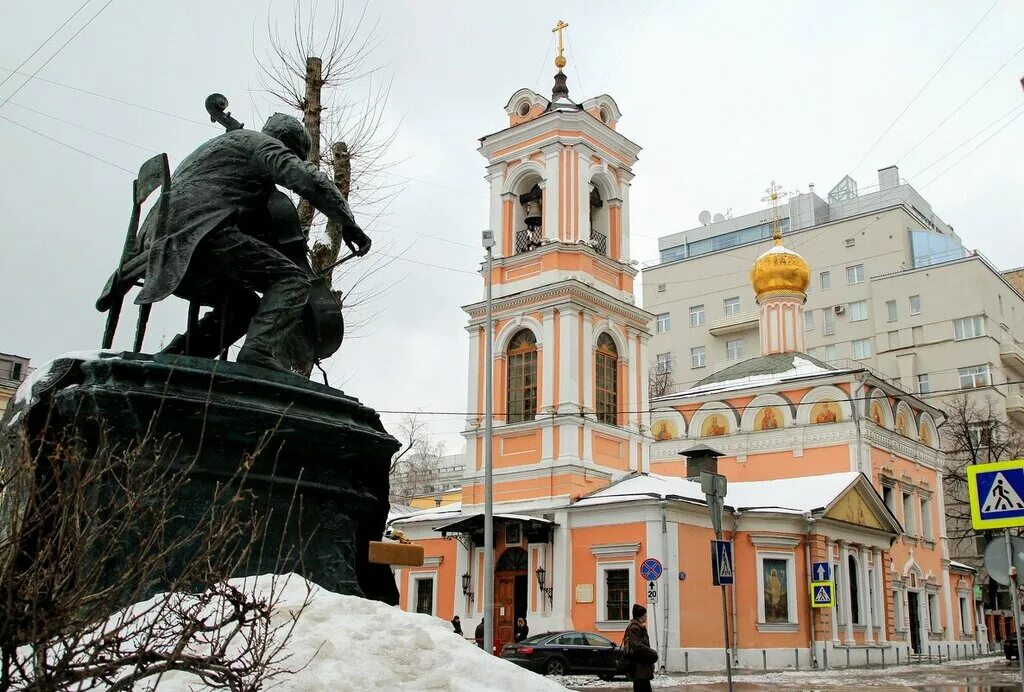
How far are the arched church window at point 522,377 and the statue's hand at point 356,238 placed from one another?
23060mm

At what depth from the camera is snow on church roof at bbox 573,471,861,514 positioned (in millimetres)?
26078

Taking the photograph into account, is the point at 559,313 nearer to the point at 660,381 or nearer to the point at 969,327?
the point at 660,381

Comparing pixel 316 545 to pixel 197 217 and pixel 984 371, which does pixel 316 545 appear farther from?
pixel 984 371

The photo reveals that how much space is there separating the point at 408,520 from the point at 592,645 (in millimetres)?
10745

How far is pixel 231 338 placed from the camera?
20.1 ft

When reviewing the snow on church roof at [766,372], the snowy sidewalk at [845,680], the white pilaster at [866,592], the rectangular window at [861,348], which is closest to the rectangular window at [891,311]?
the rectangular window at [861,348]

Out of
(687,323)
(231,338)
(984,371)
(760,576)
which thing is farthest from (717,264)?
(231,338)

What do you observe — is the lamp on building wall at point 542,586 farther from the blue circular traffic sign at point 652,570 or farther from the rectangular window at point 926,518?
the rectangular window at point 926,518

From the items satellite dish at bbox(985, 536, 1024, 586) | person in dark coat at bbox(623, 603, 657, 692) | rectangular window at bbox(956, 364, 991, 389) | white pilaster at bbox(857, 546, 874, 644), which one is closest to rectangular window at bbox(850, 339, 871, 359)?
rectangular window at bbox(956, 364, 991, 389)

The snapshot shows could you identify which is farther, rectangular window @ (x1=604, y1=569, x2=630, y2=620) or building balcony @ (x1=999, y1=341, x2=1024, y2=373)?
building balcony @ (x1=999, y1=341, x2=1024, y2=373)

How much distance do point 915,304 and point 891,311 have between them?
53.0 inches

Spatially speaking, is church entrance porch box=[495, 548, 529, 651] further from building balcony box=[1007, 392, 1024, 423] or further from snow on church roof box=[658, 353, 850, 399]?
building balcony box=[1007, 392, 1024, 423]

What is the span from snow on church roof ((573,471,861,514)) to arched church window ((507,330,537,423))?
10.8ft

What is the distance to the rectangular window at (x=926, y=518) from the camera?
1451 inches
